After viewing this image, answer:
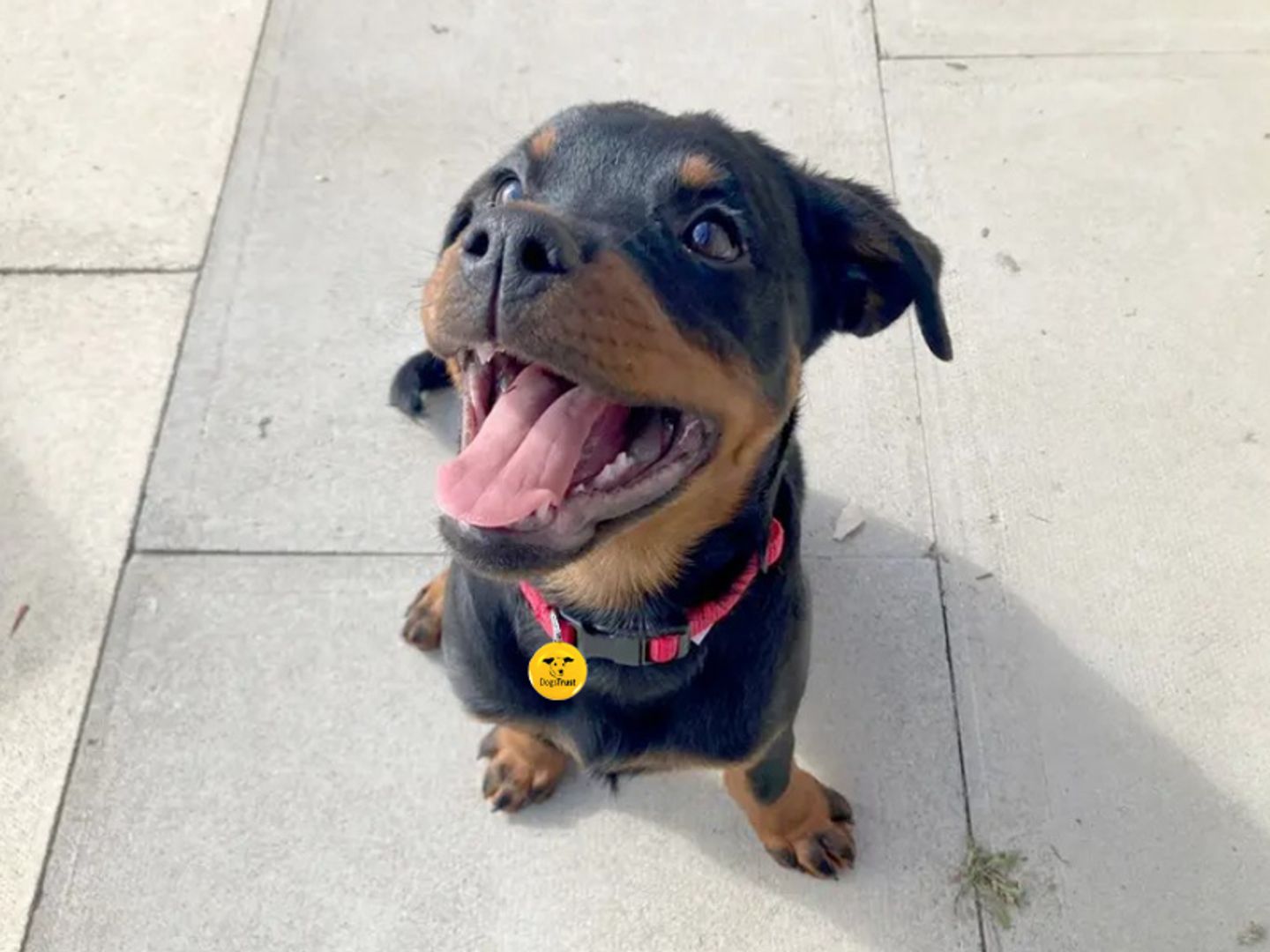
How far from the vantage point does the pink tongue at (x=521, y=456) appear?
181 cm

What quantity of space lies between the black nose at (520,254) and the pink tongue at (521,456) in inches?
8.6

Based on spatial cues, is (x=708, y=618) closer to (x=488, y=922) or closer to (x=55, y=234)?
(x=488, y=922)

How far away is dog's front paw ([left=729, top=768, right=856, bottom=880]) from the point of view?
2.71 m

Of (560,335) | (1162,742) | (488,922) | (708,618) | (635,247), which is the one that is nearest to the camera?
(560,335)

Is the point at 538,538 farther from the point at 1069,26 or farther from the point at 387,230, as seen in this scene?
the point at 1069,26

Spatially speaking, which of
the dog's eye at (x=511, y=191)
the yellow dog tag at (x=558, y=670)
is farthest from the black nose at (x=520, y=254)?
the yellow dog tag at (x=558, y=670)

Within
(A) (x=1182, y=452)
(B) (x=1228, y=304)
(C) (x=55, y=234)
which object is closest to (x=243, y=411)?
(C) (x=55, y=234)

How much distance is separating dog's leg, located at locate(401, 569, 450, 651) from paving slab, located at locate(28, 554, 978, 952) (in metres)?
0.05

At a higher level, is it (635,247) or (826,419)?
(635,247)

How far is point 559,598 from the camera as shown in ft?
7.57

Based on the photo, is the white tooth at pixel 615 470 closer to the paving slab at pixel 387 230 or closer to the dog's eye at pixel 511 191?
the dog's eye at pixel 511 191

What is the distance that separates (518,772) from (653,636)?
77cm

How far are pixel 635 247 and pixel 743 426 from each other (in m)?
0.34

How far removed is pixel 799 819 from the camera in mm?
2725
